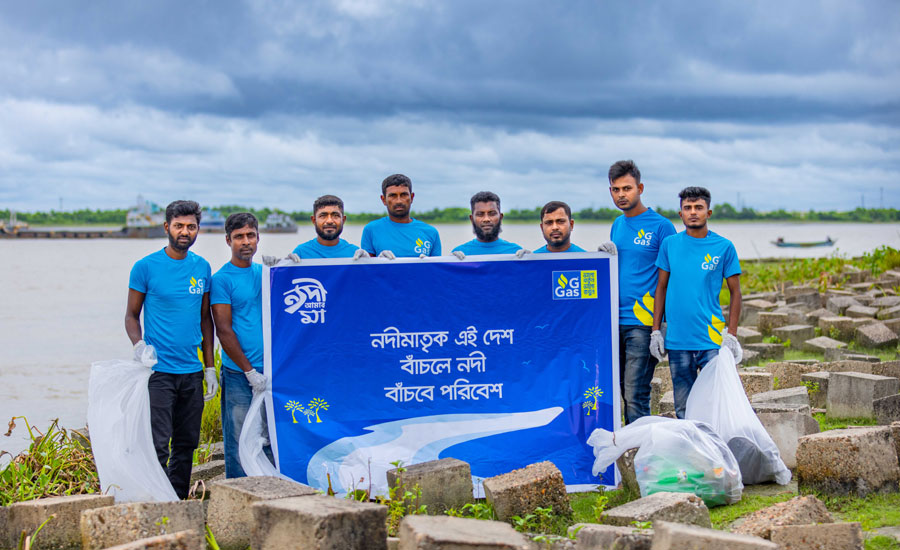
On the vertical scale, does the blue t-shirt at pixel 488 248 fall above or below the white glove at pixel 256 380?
above

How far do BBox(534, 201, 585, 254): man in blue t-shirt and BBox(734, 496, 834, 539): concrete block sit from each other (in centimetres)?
218

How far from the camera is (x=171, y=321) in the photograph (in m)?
5.32

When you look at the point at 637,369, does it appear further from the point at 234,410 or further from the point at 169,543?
the point at 169,543

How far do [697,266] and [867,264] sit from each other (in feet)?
53.1

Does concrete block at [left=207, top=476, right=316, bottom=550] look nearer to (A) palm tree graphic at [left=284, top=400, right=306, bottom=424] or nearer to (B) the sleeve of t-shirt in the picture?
(A) palm tree graphic at [left=284, top=400, right=306, bottom=424]

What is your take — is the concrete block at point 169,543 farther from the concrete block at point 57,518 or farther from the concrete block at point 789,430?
the concrete block at point 789,430

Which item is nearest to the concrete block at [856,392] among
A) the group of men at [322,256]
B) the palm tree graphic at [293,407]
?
the group of men at [322,256]

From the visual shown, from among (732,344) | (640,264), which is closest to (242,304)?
(640,264)

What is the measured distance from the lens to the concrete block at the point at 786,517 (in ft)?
13.5

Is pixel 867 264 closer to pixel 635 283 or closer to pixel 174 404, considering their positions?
pixel 635 283

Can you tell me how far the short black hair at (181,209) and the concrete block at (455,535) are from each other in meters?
2.69

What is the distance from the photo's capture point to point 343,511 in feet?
12.5

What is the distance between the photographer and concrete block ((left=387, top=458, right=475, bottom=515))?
190 inches

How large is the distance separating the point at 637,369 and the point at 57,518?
3663 mm
